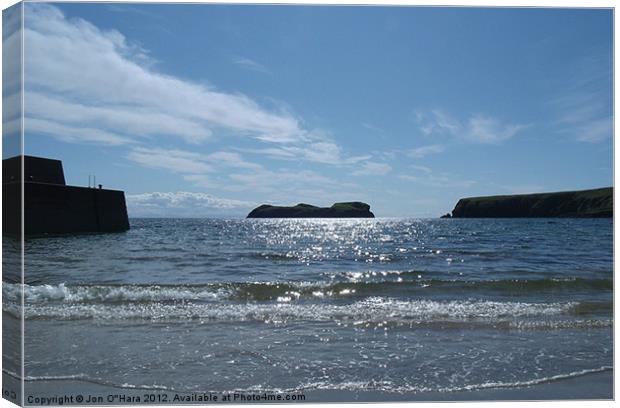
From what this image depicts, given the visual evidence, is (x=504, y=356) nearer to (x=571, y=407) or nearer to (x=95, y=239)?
(x=571, y=407)

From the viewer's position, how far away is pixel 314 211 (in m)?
4.99

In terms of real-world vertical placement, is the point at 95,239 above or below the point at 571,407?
above

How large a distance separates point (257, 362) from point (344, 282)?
4.40 metres

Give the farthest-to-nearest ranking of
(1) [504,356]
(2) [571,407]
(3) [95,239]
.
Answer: (3) [95,239] < (1) [504,356] < (2) [571,407]

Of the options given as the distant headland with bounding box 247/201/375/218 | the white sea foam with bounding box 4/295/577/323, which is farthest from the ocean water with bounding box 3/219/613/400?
the distant headland with bounding box 247/201/375/218

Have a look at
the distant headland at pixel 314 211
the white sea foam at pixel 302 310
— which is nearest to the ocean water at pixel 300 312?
the white sea foam at pixel 302 310

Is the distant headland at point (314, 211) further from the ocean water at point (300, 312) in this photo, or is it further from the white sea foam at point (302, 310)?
the white sea foam at point (302, 310)

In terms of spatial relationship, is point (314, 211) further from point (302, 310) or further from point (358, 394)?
point (302, 310)

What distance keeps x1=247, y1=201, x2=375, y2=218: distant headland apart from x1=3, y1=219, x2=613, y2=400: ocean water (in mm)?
250

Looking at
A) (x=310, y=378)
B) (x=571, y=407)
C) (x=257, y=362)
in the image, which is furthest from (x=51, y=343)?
(x=571, y=407)

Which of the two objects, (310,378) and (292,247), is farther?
(292,247)

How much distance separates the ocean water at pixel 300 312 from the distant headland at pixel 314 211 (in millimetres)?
250

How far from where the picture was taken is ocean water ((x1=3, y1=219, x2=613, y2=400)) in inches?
165

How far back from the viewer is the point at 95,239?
10828 millimetres
